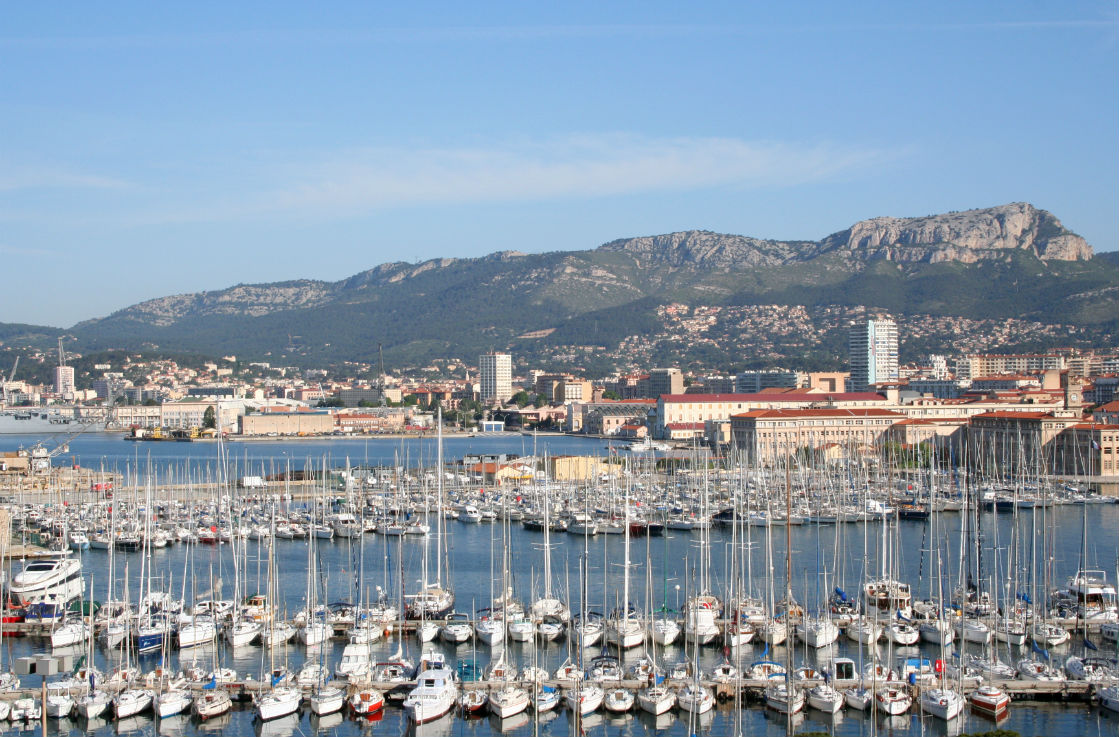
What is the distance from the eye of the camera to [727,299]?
150500mm

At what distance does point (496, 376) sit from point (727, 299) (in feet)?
171

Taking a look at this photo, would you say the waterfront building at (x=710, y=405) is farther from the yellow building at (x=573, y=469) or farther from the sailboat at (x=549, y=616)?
the sailboat at (x=549, y=616)

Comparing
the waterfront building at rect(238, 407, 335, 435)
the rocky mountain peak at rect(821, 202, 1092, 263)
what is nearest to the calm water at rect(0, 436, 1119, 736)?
the waterfront building at rect(238, 407, 335, 435)

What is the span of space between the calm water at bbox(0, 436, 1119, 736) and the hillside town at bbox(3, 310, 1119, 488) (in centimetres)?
445

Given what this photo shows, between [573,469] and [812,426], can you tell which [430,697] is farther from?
[812,426]

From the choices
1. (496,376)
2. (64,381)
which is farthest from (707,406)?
(64,381)

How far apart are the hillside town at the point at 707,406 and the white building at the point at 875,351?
0.10 meters

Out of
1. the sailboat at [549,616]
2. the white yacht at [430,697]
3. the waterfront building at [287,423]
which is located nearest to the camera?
the white yacht at [430,697]

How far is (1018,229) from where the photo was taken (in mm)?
139625

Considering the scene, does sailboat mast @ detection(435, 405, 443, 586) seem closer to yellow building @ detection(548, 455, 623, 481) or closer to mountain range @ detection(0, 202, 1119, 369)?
yellow building @ detection(548, 455, 623, 481)

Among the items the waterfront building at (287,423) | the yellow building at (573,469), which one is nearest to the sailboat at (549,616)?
the yellow building at (573,469)

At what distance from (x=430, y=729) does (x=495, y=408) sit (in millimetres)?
80441

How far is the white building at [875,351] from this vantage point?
89.5m

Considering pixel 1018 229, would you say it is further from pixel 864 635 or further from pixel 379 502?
pixel 864 635
